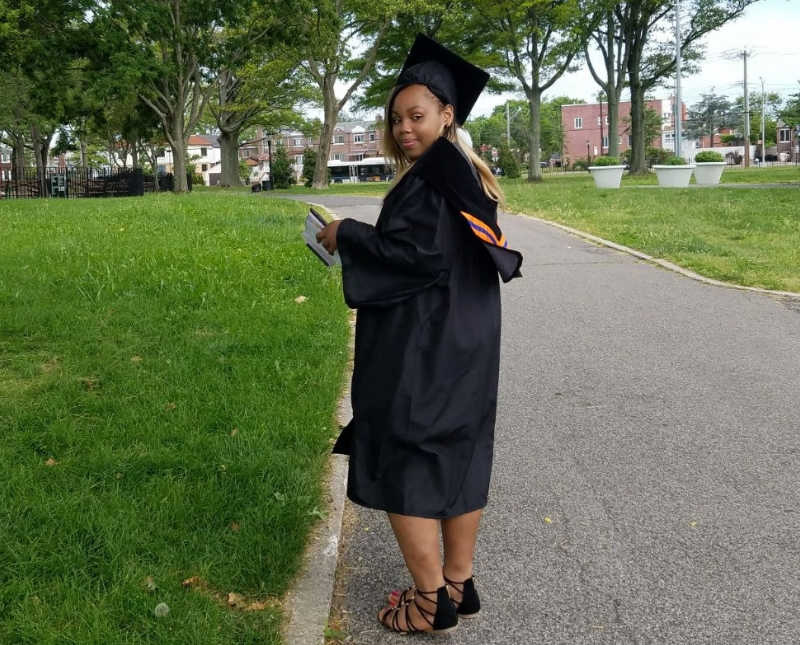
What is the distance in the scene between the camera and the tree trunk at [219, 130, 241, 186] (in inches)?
1906

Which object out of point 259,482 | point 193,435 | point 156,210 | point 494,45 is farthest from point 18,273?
point 494,45

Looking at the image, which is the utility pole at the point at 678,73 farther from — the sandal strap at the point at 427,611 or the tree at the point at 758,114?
the tree at the point at 758,114

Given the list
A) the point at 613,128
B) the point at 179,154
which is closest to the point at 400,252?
the point at 179,154

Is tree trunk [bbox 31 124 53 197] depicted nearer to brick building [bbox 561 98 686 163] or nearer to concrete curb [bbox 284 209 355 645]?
concrete curb [bbox 284 209 355 645]

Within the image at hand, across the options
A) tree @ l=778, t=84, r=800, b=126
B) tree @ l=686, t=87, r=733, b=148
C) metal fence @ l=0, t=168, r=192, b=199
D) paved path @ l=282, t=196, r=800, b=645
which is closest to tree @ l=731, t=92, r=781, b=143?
tree @ l=686, t=87, r=733, b=148

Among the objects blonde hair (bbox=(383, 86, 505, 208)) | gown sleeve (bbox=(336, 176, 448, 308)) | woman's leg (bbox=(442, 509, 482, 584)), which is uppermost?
blonde hair (bbox=(383, 86, 505, 208))

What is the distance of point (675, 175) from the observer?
25.5 meters

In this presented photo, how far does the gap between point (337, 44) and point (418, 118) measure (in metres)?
34.2

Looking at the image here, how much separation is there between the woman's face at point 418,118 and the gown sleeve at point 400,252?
0.52 ft

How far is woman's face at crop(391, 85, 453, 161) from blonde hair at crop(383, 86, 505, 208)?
0.07 ft

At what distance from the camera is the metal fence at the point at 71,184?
3127cm

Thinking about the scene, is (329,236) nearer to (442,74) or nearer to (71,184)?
(442,74)

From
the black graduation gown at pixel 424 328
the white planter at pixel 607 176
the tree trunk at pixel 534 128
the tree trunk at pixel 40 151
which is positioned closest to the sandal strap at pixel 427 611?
the black graduation gown at pixel 424 328

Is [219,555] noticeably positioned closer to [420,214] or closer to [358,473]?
[358,473]
